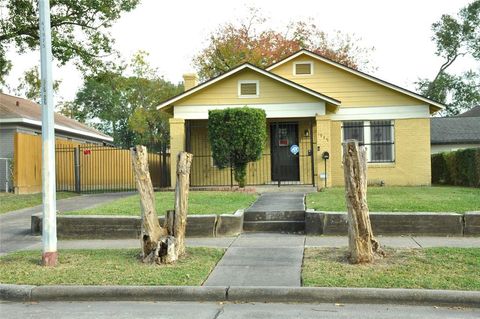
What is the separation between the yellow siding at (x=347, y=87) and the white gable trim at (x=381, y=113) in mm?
158

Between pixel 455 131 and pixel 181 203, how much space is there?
2679 cm

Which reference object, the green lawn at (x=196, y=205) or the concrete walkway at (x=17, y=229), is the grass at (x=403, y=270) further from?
the concrete walkway at (x=17, y=229)

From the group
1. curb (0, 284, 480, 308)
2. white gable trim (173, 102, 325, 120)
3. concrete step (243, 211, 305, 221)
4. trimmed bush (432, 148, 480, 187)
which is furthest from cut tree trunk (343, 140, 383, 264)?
trimmed bush (432, 148, 480, 187)

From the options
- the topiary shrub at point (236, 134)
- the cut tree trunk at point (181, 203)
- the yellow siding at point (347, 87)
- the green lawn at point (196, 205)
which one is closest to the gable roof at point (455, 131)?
the yellow siding at point (347, 87)

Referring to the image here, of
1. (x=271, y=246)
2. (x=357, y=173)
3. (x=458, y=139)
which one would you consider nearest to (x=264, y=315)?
(x=357, y=173)

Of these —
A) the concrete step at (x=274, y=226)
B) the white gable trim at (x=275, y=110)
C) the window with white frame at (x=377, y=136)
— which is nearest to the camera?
the concrete step at (x=274, y=226)

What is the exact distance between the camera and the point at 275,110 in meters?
18.5

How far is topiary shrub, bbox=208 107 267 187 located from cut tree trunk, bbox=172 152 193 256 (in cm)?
872

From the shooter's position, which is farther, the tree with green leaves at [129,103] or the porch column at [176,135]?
the tree with green leaves at [129,103]

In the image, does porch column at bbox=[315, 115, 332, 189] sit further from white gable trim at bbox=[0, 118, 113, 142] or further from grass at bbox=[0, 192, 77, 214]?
white gable trim at bbox=[0, 118, 113, 142]

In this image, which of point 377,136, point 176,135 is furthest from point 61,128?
point 377,136

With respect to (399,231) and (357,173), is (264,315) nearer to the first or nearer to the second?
(357,173)

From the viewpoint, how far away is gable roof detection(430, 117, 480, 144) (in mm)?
29609

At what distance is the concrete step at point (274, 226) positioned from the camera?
33.6 feet
